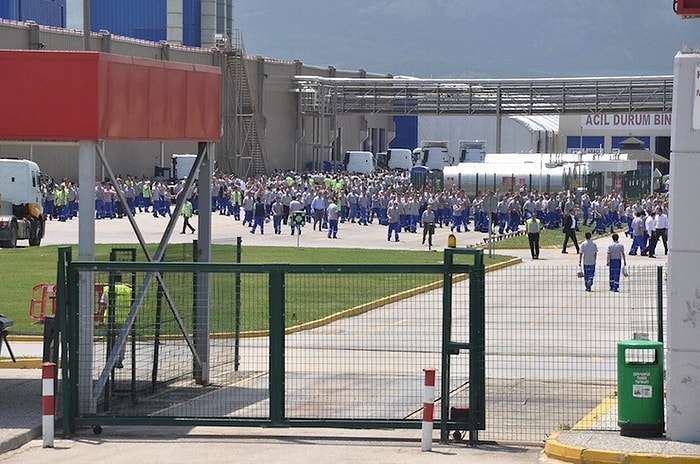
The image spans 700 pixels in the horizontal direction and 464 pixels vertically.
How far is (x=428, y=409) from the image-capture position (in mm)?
12820

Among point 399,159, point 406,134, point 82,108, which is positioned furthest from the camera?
point 406,134

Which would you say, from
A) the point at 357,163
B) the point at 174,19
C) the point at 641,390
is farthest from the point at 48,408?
the point at 174,19

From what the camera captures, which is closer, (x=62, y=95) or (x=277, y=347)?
(x=277, y=347)

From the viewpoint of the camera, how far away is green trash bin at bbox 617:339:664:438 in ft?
42.0

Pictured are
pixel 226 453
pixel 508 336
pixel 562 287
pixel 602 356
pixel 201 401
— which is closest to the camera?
pixel 226 453

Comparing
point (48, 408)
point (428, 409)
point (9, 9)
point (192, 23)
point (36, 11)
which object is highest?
point (192, 23)

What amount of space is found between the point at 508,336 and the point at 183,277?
5664mm

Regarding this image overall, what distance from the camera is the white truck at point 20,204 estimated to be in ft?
136

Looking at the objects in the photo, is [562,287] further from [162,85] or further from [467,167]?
[467,167]

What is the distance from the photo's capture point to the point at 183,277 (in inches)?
632

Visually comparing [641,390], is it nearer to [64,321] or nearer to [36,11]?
[64,321]

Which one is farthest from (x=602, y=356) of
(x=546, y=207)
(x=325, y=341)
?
(x=546, y=207)

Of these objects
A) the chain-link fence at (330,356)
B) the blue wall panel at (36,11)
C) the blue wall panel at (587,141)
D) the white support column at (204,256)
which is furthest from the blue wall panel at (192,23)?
the white support column at (204,256)

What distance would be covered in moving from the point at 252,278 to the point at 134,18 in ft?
227
